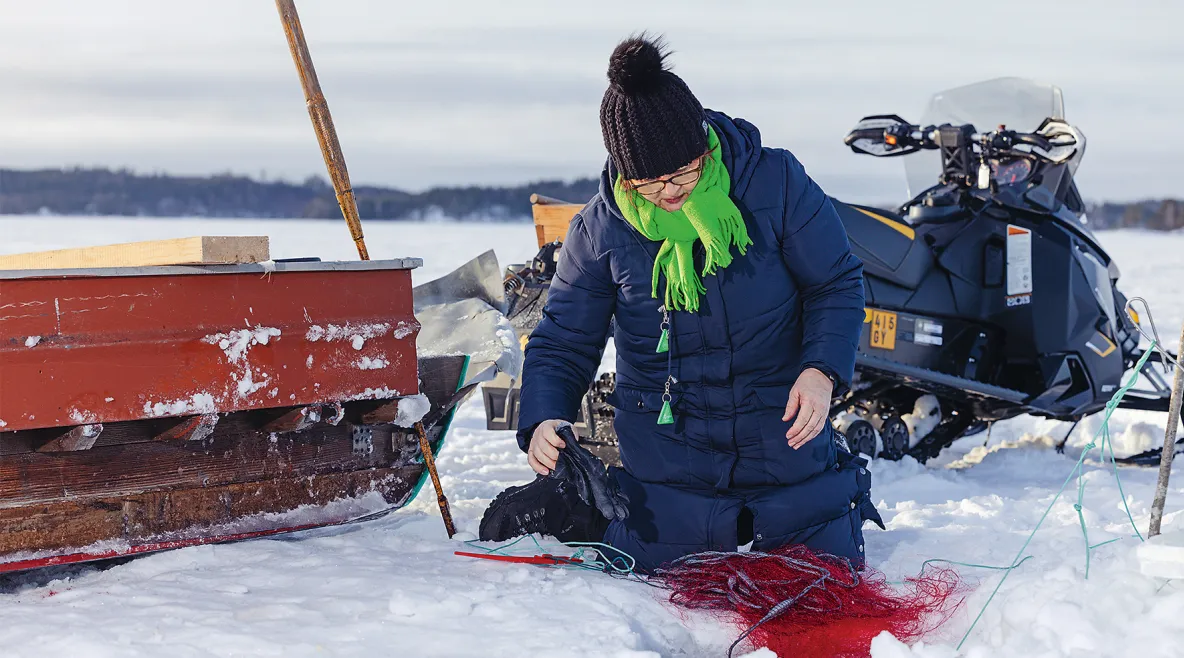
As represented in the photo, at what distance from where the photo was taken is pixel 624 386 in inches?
127

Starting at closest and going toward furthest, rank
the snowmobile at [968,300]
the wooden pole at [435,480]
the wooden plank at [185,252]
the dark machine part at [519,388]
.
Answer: the wooden plank at [185,252]
the wooden pole at [435,480]
the dark machine part at [519,388]
the snowmobile at [968,300]

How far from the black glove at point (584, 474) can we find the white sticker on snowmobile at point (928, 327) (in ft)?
7.99

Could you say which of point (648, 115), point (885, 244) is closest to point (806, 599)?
point (648, 115)

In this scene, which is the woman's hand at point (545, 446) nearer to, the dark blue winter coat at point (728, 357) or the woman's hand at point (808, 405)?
the dark blue winter coat at point (728, 357)

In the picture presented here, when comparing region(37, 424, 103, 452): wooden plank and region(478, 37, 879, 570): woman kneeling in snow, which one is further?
region(478, 37, 879, 570): woman kneeling in snow

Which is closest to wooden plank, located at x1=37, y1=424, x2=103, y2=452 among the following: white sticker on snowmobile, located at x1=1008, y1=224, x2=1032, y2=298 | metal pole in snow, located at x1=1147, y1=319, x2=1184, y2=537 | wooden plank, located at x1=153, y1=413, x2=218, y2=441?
wooden plank, located at x1=153, y1=413, x2=218, y2=441

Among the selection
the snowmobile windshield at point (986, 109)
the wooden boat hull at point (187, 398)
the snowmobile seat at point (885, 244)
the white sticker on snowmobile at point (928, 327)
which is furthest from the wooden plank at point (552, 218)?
the wooden boat hull at point (187, 398)

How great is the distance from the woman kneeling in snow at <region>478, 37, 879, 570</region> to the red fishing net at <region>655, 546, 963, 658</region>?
0.11 metres

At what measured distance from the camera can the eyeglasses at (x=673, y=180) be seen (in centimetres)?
290

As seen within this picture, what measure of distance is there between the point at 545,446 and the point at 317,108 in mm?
1398

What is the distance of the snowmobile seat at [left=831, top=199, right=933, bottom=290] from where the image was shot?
482 cm

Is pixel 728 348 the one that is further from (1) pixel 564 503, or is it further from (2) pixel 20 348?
(2) pixel 20 348

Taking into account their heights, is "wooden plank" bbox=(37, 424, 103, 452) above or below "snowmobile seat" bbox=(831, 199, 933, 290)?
below

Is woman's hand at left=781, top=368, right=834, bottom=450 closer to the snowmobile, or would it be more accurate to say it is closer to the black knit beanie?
the black knit beanie
